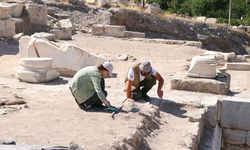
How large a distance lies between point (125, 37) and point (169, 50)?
4.03 m

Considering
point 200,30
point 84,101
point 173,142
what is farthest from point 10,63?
point 200,30

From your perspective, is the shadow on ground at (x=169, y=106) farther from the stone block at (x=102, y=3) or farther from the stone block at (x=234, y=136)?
the stone block at (x=102, y=3)

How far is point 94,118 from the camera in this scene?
9.24m

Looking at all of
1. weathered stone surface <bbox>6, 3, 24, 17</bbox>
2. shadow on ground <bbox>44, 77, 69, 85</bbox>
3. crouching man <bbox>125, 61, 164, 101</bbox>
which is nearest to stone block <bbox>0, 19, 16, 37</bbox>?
weathered stone surface <bbox>6, 3, 24, 17</bbox>

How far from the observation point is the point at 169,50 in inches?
816

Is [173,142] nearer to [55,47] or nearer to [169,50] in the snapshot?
[55,47]

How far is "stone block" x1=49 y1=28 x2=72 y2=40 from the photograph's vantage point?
2169 centimetres

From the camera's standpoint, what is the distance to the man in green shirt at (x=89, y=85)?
952cm

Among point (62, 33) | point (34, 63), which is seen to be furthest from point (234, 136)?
point (62, 33)

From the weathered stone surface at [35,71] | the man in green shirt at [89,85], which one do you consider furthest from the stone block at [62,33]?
the man in green shirt at [89,85]

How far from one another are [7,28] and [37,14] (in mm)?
3080

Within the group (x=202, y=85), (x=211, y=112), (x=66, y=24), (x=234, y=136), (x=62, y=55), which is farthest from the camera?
(x=66, y=24)

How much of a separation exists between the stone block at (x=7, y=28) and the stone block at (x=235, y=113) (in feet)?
35.5

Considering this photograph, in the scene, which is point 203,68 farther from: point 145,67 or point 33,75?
point 33,75
